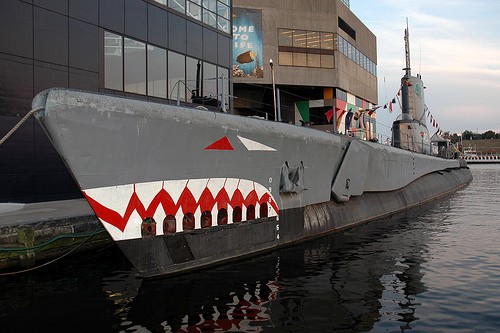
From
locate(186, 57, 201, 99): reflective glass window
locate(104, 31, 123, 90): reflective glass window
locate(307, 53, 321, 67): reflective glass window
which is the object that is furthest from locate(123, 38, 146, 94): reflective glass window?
locate(307, 53, 321, 67): reflective glass window

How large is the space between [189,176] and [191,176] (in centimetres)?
5

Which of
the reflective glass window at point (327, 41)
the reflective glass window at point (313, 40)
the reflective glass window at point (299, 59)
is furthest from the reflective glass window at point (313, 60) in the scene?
the reflective glass window at point (327, 41)

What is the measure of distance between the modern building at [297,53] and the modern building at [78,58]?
22.6m

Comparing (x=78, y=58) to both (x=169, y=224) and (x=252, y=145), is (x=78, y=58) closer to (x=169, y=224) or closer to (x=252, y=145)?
(x=252, y=145)

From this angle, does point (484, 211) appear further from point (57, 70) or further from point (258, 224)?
point (57, 70)

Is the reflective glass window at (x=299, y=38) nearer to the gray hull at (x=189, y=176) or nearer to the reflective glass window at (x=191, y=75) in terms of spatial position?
the reflective glass window at (x=191, y=75)

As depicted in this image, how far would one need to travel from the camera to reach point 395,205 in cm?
1958

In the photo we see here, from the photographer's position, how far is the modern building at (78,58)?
15.5 metres

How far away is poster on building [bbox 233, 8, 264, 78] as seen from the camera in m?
47.8

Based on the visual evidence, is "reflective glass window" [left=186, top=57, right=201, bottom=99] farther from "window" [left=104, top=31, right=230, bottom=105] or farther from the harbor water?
the harbor water

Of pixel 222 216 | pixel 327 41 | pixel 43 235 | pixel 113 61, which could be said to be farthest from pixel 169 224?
pixel 327 41

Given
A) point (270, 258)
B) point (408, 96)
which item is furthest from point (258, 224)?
point (408, 96)

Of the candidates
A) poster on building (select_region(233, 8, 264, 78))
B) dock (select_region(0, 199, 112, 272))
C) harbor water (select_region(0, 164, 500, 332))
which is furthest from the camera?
poster on building (select_region(233, 8, 264, 78))

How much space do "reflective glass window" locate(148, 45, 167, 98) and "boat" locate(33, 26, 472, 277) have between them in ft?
32.7
